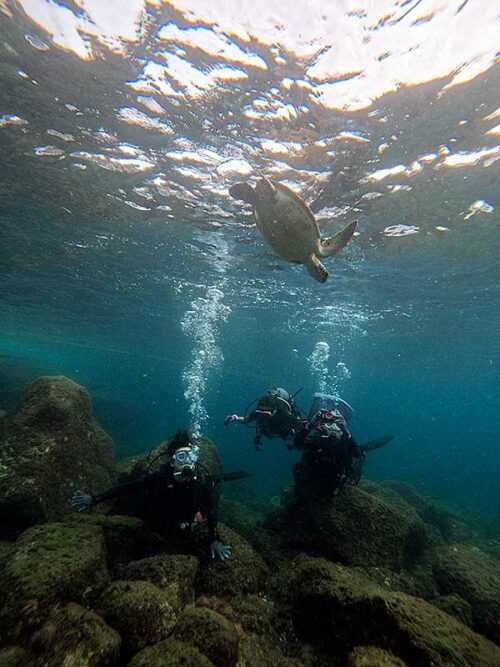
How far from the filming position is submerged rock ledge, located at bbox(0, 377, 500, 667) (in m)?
→ 3.36

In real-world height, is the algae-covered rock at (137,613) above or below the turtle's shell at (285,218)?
below

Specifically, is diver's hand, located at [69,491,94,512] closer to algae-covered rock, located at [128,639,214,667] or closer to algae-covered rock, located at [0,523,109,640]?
algae-covered rock, located at [0,523,109,640]

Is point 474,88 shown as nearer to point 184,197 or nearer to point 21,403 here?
point 184,197

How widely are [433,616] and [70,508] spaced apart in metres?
6.47

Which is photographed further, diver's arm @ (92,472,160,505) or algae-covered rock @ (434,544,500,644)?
diver's arm @ (92,472,160,505)

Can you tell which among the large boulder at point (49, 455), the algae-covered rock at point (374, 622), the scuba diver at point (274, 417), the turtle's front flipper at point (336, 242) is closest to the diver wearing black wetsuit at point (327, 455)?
the scuba diver at point (274, 417)

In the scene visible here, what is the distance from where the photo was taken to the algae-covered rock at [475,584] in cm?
479

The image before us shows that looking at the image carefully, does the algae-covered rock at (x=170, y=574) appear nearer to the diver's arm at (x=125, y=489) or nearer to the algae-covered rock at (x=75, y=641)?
the algae-covered rock at (x=75, y=641)

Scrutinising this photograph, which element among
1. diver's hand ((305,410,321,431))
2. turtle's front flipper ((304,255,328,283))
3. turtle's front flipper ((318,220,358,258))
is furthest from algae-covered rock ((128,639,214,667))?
turtle's front flipper ((318,220,358,258))

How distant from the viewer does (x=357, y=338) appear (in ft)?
104

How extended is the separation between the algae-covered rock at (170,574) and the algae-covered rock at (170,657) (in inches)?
38.2

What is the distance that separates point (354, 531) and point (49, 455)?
645cm

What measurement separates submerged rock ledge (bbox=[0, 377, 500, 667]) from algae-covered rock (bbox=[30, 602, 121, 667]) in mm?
11

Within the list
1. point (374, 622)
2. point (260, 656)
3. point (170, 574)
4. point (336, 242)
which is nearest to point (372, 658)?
point (374, 622)
